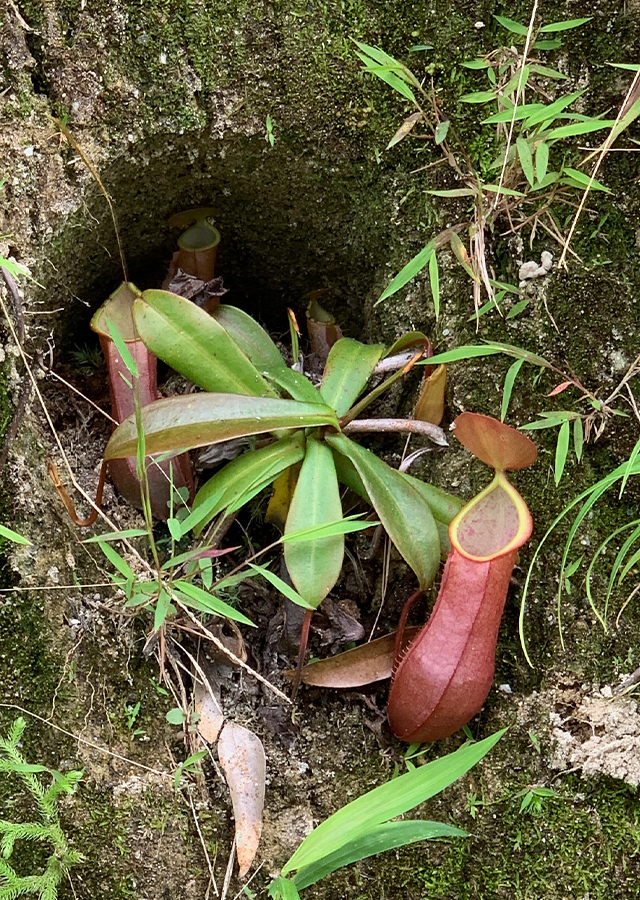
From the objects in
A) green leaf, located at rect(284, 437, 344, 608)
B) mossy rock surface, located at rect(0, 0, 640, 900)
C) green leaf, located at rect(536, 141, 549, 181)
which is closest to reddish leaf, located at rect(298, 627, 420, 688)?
mossy rock surface, located at rect(0, 0, 640, 900)

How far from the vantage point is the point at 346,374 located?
139 centimetres

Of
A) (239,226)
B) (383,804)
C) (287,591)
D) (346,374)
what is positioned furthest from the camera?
(239,226)

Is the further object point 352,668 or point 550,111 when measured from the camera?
point 352,668

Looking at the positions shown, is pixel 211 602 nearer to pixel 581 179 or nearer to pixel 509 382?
pixel 509 382

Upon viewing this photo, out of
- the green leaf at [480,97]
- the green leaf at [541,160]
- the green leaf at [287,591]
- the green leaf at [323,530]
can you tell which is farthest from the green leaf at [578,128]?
the green leaf at [287,591]

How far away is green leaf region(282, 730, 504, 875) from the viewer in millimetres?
1026

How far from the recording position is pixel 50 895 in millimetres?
1173

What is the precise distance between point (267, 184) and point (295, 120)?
15 centimetres

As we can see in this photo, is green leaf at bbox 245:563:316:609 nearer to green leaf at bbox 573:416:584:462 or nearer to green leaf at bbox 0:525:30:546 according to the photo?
green leaf at bbox 0:525:30:546

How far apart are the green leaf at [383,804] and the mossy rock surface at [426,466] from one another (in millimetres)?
251

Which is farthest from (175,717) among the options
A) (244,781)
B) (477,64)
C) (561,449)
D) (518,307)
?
(477,64)

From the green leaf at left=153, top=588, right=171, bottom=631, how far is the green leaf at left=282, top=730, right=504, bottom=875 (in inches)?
A: 14.8

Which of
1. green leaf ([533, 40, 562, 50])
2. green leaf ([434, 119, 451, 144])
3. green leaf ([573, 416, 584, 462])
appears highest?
green leaf ([533, 40, 562, 50])

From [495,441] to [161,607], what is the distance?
1.93ft
